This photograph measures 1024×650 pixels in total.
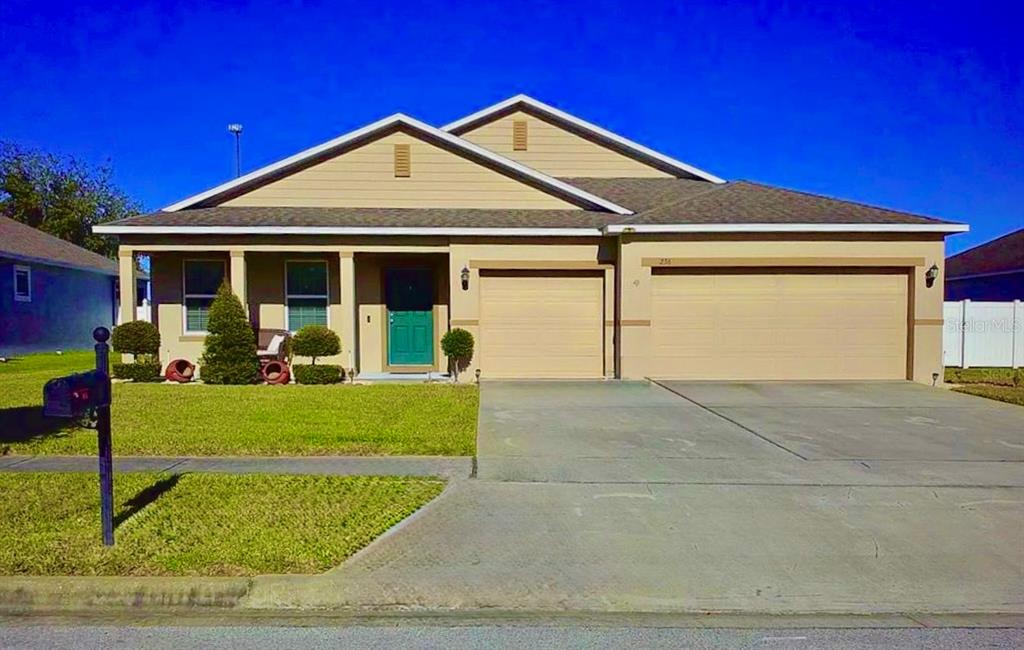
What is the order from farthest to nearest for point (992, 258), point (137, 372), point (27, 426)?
1. point (992, 258)
2. point (137, 372)
3. point (27, 426)

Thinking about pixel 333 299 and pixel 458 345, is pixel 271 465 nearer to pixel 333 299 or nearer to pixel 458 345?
pixel 458 345

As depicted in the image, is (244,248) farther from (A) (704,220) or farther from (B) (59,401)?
(B) (59,401)

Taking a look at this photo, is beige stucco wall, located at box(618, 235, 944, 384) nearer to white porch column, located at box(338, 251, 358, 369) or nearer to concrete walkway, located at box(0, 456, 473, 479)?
white porch column, located at box(338, 251, 358, 369)

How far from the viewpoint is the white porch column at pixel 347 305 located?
47.4ft

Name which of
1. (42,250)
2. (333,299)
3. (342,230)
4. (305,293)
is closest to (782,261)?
(342,230)

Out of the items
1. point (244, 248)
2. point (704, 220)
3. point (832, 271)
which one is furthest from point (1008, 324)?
point (244, 248)

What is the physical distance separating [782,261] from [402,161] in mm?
8454

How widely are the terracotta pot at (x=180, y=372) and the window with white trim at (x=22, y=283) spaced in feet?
34.9

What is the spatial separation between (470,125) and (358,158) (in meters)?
4.71

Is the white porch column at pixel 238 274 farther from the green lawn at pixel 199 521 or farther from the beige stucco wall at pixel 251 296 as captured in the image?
the green lawn at pixel 199 521

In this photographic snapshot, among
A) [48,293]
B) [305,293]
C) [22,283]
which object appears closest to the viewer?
[305,293]

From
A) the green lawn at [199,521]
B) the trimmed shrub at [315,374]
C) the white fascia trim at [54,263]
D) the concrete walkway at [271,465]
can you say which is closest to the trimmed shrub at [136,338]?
the trimmed shrub at [315,374]

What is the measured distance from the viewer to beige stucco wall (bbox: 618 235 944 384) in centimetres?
1406

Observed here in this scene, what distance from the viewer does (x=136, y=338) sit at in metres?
14.1
